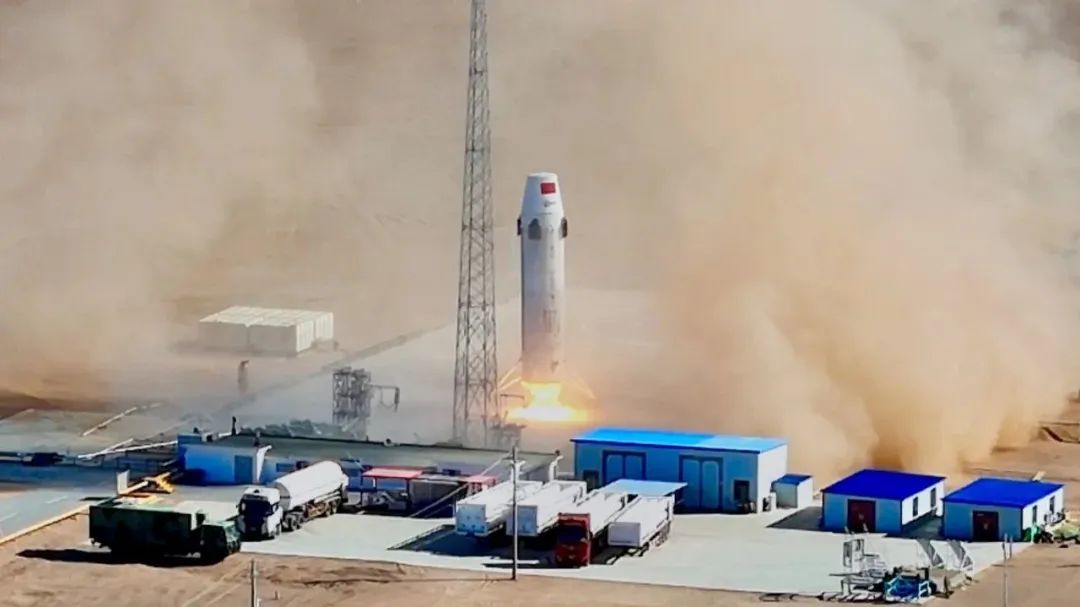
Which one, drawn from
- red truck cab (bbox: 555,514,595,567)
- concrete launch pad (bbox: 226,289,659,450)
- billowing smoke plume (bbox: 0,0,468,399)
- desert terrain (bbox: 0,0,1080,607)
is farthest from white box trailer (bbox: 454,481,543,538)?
billowing smoke plume (bbox: 0,0,468,399)

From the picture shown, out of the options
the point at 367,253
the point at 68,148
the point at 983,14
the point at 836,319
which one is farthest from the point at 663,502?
the point at 367,253

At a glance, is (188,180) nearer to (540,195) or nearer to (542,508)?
(540,195)

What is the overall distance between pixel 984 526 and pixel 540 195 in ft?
26.8

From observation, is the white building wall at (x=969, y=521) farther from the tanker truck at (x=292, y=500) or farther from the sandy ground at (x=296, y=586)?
the tanker truck at (x=292, y=500)

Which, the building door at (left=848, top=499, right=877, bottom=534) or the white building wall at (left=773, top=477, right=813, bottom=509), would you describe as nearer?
the building door at (left=848, top=499, right=877, bottom=534)

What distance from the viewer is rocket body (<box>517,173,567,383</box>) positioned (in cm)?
3603

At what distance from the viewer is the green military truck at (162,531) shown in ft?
98.2

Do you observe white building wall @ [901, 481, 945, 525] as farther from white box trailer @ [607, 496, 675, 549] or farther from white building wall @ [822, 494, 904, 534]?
white box trailer @ [607, 496, 675, 549]

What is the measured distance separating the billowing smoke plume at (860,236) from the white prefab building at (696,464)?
2231mm

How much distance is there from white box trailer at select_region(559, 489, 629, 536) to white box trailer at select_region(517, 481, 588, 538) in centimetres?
16

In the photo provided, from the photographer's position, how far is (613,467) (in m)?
33.7

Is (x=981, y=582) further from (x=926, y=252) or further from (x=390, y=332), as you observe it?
(x=390, y=332)

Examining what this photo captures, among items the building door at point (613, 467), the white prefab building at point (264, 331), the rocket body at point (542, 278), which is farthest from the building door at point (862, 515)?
the white prefab building at point (264, 331)

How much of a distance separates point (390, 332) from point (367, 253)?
1149cm
